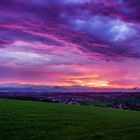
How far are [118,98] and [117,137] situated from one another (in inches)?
1493

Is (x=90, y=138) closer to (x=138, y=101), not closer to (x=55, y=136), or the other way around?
(x=55, y=136)

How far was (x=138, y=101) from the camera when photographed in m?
51.0

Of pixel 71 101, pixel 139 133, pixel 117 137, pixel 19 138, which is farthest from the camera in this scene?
pixel 71 101

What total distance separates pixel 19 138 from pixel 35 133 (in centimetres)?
137

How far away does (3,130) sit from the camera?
1450 cm

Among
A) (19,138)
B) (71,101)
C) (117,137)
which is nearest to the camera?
(19,138)

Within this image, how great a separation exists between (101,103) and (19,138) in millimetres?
39070

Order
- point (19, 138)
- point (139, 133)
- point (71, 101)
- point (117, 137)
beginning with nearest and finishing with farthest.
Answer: point (19, 138)
point (117, 137)
point (139, 133)
point (71, 101)

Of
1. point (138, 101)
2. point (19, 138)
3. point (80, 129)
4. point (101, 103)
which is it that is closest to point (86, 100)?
point (101, 103)

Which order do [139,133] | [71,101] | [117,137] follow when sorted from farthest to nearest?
[71,101] < [139,133] < [117,137]

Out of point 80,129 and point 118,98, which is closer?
point 80,129

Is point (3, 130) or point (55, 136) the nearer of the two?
point (55, 136)

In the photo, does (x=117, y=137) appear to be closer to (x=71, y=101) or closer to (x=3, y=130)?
(x=3, y=130)

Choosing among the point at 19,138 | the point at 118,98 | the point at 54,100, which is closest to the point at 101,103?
the point at 118,98
